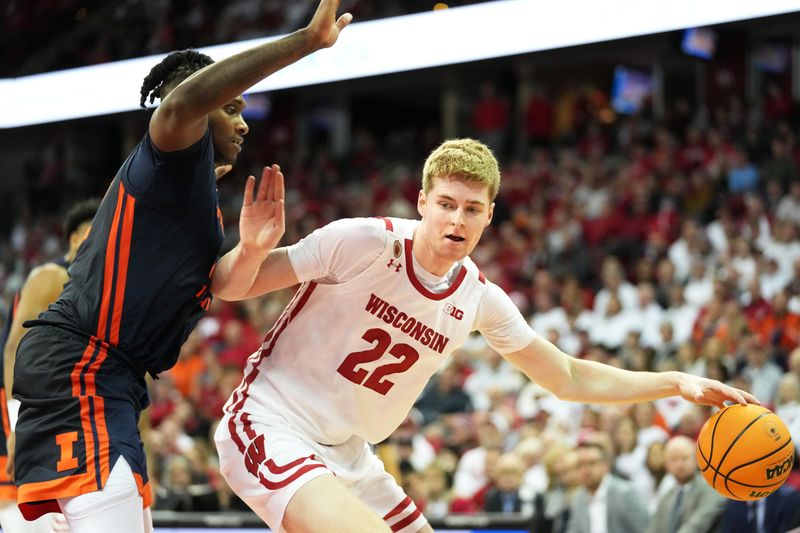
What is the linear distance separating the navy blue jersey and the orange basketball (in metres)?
2.25

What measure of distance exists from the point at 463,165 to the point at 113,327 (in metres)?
1.42

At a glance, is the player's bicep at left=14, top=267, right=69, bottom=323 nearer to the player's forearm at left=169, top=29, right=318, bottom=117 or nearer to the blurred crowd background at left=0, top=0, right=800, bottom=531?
the blurred crowd background at left=0, top=0, right=800, bottom=531

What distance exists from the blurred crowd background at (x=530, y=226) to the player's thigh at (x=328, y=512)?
1.79m

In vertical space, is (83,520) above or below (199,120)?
below

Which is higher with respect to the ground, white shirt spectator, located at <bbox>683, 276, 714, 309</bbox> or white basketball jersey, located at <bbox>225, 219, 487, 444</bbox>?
white shirt spectator, located at <bbox>683, 276, 714, 309</bbox>

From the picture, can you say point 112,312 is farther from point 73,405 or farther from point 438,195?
point 438,195

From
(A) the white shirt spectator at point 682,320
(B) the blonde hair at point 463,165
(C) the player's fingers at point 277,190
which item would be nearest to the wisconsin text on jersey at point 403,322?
(B) the blonde hair at point 463,165

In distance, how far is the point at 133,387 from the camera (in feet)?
12.6

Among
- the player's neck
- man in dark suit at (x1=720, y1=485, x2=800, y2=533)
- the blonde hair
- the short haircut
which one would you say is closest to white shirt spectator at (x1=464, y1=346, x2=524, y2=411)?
man in dark suit at (x1=720, y1=485, x2=800, y2=533)

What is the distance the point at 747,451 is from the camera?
14.6 feet

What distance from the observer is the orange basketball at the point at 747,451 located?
4.46m

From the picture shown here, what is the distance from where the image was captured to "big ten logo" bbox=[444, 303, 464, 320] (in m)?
4.35

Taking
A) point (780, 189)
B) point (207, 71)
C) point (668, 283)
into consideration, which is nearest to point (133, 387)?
point (207, 71)

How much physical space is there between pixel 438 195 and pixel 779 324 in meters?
7.76
